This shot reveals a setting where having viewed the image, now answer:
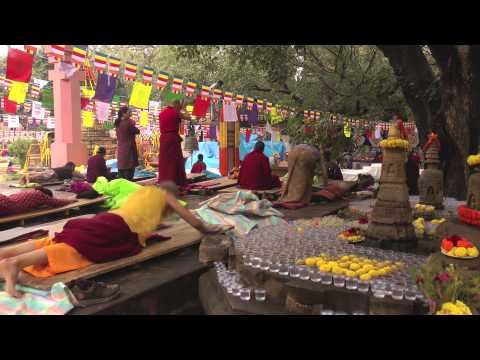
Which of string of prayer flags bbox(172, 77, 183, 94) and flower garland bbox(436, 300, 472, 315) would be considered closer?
flower garland bbox(436, 300, 472, 315)

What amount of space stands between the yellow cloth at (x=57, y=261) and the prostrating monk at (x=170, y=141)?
437 cm

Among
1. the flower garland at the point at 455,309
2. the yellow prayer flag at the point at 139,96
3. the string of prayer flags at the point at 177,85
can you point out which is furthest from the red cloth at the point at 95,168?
the flower garland at the point at 455,309

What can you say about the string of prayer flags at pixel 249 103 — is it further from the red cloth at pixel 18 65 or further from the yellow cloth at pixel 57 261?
the yellow cloth at pixel 57 261

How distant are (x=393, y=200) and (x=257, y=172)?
4.48 metres

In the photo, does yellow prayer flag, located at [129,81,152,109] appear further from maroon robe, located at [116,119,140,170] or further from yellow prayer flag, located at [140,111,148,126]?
yellow prayer flag, located at [140,111,148,126]

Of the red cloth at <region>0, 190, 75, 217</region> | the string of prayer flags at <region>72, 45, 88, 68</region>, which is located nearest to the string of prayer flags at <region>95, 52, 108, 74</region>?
the string of prayer flags at <region>72, 45, 88, 68</region>

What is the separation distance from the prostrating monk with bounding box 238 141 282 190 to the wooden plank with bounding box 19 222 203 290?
2.99 meters

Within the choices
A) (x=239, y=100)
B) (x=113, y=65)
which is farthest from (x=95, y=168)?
(x=239, y=100)

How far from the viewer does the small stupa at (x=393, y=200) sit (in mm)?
4086

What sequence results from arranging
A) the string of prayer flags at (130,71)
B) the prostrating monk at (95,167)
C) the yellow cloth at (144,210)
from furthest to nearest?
the prostrating monk at (95,167), the string of prayer flags at (130,71), the yellow cloth at (144,210)

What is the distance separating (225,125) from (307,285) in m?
9.74

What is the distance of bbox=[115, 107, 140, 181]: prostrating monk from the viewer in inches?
340

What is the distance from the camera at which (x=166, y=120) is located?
819cm

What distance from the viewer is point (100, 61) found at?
8289 mm
